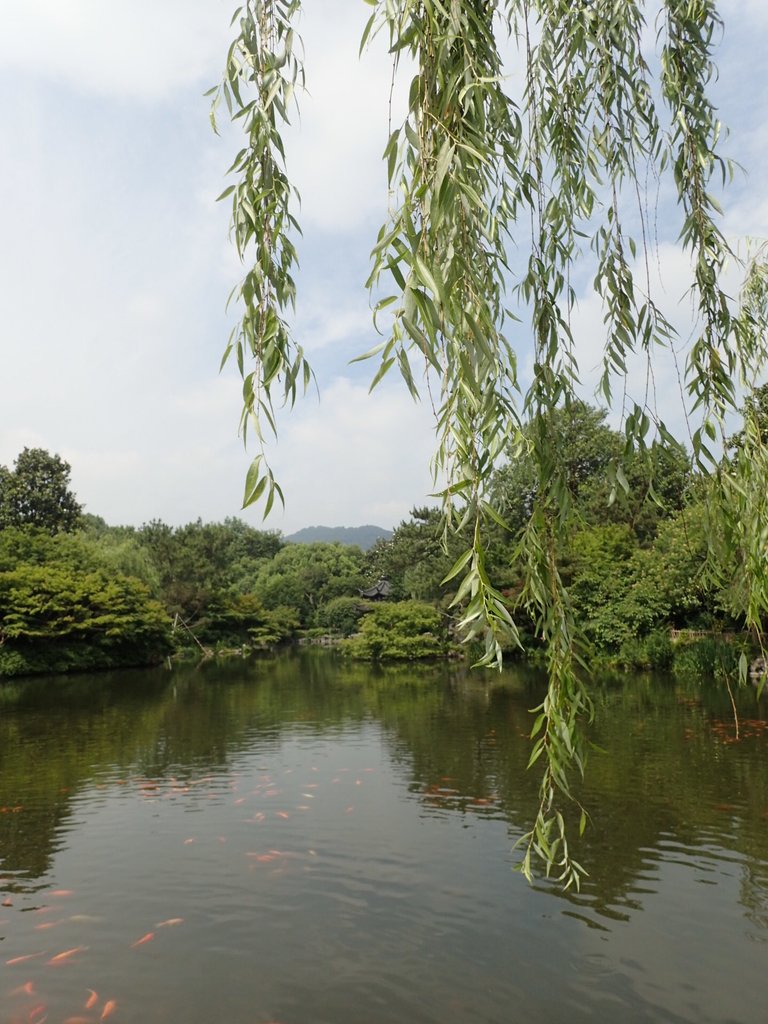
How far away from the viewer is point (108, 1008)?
3.71 m

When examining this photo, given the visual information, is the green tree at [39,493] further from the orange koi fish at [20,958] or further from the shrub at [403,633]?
the orange koi fish at [20,958]

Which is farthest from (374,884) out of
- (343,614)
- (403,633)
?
(343,614)

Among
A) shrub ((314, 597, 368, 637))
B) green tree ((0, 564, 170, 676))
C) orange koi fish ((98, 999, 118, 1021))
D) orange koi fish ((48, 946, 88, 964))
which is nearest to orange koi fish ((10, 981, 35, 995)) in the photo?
orange koi fish ((48, 946, 88, 964))

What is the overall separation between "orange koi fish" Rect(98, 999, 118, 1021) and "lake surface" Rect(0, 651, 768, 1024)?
28 millimetres

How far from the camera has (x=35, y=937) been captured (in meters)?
4.50

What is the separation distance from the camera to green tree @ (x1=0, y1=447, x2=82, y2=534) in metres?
33.0

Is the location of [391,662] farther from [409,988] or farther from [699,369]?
[699,369]

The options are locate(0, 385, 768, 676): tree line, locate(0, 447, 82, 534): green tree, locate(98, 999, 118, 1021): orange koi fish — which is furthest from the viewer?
locate(0, 447, 82, 534): green tree

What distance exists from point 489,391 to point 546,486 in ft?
1.97

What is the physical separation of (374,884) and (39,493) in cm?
3265

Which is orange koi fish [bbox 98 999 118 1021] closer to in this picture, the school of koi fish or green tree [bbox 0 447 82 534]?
the school of koi fish

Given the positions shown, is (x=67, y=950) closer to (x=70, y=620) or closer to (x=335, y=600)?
(x=70, y=620)

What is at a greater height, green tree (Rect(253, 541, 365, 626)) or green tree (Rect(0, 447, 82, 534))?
green tree (Rect(0, 447, 82, 534))

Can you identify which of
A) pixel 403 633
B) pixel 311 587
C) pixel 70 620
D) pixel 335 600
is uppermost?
pixel 311 587
